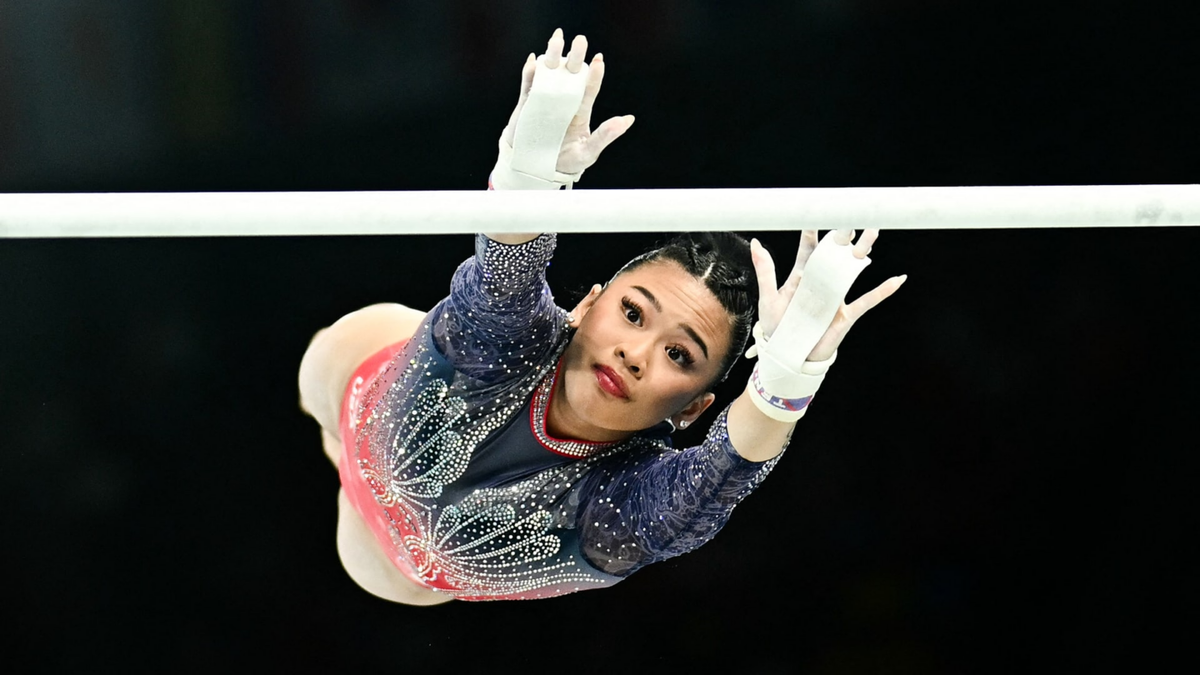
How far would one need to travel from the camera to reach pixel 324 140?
9.54 ft

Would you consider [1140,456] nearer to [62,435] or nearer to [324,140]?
[324,140]

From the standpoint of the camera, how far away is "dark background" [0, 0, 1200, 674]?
2873 millimetres

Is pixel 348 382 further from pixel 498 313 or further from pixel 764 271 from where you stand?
pixel 764 271

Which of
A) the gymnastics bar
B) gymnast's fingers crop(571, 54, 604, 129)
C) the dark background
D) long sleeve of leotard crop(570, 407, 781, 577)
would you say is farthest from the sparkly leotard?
the dark background

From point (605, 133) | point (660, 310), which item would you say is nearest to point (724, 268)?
point (660, 310)

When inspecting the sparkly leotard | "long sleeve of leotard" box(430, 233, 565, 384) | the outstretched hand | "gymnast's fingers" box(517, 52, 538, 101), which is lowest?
the sparkly leotard

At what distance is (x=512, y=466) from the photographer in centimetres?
215

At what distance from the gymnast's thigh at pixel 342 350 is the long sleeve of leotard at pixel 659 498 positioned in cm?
65

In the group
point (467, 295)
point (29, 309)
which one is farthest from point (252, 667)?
point (467, 295)

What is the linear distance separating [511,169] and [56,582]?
226 cm

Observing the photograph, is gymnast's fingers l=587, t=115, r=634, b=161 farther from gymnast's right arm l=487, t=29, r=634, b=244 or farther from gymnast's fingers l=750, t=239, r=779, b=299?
gymnast's fingers l=750, t=239, r=779, b=299

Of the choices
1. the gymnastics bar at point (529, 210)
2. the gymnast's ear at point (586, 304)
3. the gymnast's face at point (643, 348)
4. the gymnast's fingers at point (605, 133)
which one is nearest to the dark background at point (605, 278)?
the gymnast's ear at point (586, 304)

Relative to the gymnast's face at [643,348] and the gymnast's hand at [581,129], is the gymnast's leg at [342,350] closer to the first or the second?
the gymnast's face at [643,348]

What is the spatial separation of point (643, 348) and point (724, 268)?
212 mm
